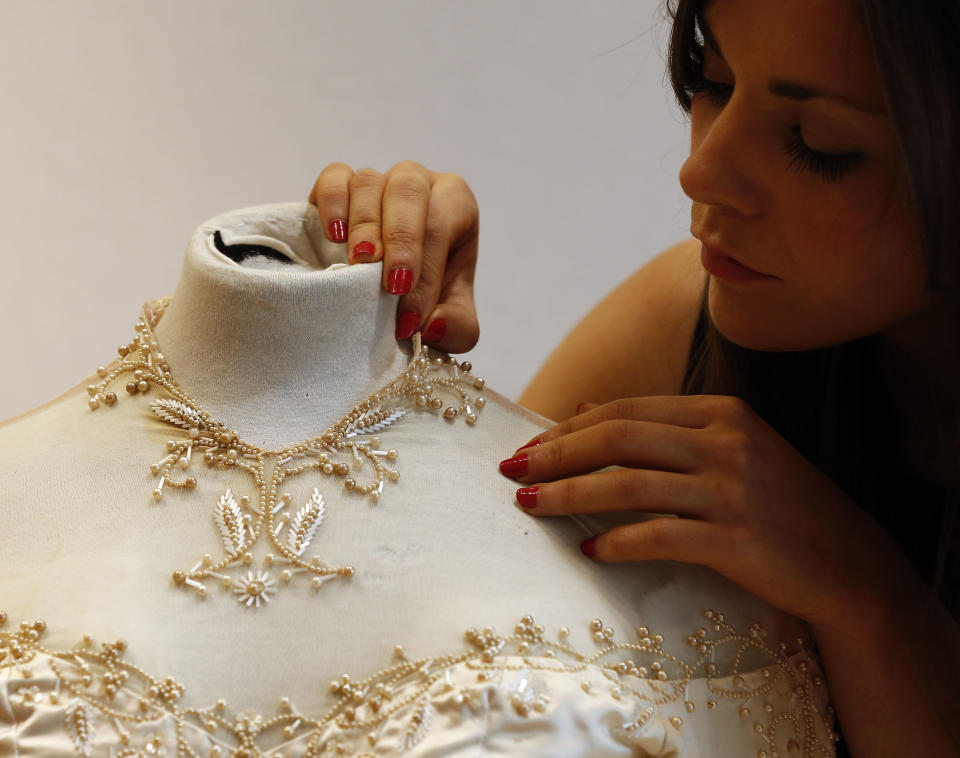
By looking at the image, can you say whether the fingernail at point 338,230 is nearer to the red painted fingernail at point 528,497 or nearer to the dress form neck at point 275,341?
the dress form neck at point 275,341

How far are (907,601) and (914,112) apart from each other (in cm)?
42

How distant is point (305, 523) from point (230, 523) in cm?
6

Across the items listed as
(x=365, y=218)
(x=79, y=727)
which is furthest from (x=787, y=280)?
(x=79, y=727)

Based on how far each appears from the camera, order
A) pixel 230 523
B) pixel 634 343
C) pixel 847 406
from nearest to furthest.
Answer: pixel 230 523 → pixel 847 406 → pixel 634 343

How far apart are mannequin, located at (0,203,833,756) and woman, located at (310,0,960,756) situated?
43 mm

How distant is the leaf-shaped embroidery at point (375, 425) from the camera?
0.85m

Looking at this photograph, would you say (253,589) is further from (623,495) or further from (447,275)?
(447,275)

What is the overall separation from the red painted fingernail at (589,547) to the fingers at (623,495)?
24 millimetres

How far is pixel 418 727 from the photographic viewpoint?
2.27ft

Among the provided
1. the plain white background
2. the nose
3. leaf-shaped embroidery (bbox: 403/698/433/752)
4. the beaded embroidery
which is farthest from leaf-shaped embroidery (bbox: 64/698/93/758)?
the plain white background

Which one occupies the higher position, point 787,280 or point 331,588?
point 787,280

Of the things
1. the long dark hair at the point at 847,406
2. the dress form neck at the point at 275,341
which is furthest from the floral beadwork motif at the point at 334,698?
the long dark hair at the point at 847,406

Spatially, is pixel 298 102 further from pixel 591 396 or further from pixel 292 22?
pixel 591 396

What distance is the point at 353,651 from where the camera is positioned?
2.37 feet
